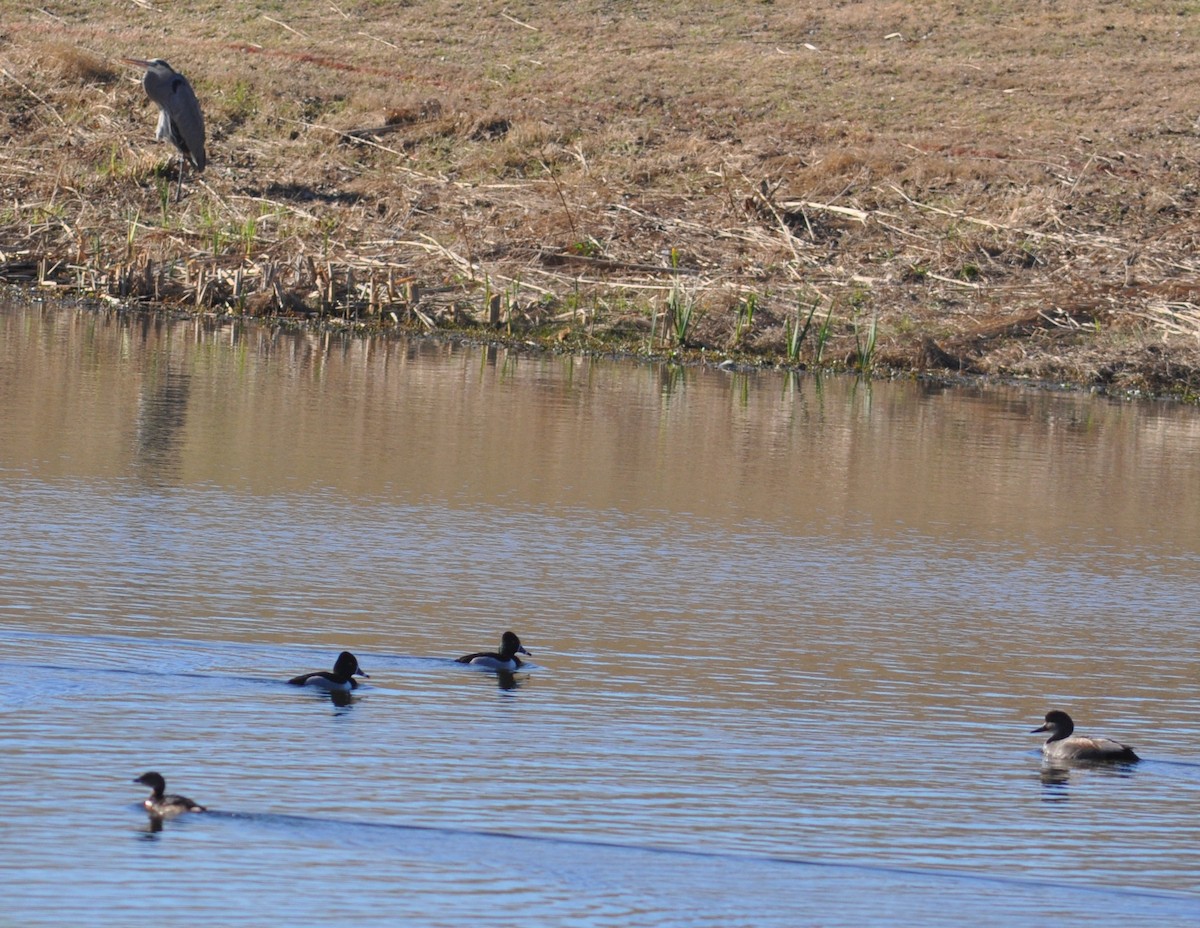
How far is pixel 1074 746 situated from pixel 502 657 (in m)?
2.43

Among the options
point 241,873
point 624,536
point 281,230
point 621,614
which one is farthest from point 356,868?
point 281,230

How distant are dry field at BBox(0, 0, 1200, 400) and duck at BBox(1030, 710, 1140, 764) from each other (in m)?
16.0

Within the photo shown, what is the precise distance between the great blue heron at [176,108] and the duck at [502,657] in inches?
459

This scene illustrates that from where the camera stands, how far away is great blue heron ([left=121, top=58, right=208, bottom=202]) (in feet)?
63.8

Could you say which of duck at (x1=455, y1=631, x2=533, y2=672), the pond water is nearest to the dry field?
the pond water

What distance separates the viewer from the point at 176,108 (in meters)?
20.4

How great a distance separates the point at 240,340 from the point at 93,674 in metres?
15.0

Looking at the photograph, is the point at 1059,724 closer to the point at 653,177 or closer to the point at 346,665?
the point at 346,665

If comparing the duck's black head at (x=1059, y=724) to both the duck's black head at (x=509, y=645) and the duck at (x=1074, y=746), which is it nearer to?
the duck at (x=1074, y=746)

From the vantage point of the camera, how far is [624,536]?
39.4 feet

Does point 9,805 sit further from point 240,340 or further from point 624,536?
point 240,340

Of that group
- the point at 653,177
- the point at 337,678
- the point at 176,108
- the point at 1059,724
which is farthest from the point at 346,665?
the point at 653,177

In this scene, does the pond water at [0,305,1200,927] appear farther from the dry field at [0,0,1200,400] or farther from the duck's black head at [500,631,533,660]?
the dry field at [0,0,1200,400]

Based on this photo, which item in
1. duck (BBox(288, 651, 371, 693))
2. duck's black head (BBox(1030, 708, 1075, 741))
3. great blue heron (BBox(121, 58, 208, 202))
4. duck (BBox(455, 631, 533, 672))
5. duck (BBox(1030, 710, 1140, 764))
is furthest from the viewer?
great blue heron (BBox(121, 58, 208, 202))
